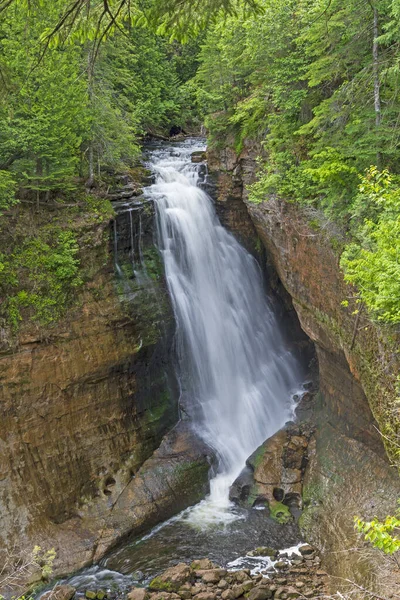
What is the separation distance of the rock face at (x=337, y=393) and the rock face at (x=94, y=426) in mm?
3322

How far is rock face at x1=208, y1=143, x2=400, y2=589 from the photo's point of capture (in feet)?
31.0

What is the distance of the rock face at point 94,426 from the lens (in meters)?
11.6

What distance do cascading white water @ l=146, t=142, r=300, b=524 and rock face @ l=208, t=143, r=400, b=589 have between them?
180 centimetres

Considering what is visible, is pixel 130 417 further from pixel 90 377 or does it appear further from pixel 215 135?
pixel 215 135

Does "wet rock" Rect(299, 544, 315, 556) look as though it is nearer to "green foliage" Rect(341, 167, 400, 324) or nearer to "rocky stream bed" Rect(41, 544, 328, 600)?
"rocky stream bed" Rect(41, 544, 328, 600)

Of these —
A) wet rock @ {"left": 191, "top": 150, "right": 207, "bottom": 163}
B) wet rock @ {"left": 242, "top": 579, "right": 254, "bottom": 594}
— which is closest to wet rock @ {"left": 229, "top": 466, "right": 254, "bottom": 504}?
wet rock @ {"left": 242, "top": 579, "right": 254, "bottom": 594}

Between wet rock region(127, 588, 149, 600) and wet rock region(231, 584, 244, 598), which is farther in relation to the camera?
wet rock region(127, 588, 149, 600)

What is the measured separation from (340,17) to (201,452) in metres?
11.0

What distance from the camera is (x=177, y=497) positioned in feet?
41.8

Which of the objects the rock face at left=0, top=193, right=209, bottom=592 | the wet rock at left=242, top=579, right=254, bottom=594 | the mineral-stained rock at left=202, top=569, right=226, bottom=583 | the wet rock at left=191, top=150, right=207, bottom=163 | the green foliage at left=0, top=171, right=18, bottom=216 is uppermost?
the wet rock at left=191, top=150, right=207, bottom=163

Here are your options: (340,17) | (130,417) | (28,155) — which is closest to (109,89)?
(28,155)

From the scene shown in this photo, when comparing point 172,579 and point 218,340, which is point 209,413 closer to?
point 218,340

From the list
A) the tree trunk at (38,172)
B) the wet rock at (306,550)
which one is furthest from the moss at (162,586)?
the tree trunk at (38,172)

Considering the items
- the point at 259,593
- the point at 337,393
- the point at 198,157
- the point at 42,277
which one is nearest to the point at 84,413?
the point at 42,277
